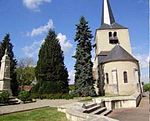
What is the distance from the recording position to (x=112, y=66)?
37125mm

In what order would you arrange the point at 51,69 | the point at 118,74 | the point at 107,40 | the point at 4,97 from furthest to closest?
the point at 107,40
the point at 118,74
the point at 51,69
the point at 4,97

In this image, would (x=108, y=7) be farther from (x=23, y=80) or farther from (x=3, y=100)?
(x=3, y=100)

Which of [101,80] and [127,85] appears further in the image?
[101,80]

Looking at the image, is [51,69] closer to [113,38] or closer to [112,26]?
[113,38]

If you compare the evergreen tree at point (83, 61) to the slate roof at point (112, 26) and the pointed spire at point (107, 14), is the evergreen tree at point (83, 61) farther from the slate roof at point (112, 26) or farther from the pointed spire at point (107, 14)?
the pointed spire at point (107, 14)

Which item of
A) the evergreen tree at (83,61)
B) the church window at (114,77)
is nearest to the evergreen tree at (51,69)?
the evergreen tree at (83,61)

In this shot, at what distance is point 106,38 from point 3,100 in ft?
99.8

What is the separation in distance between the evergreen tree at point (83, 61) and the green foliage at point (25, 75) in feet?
88.2

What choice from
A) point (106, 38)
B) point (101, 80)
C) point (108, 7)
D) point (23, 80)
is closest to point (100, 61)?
point (101, 80)

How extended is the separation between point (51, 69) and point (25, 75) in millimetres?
24395

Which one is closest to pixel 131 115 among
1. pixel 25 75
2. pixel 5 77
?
pixel 5 77

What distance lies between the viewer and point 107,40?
46688 millimetres

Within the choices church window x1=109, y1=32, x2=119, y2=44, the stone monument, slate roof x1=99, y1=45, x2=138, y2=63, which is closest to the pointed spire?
church window x1=109, y1=32, x2=119, y2=44

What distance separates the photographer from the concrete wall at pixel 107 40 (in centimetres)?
4622
